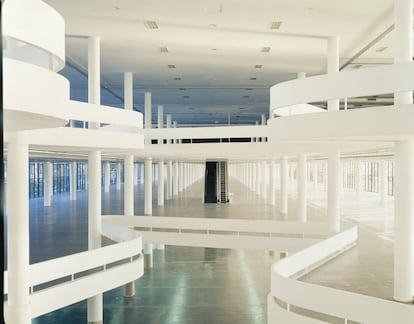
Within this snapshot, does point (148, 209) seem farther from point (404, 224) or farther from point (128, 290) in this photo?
point (404, 224)

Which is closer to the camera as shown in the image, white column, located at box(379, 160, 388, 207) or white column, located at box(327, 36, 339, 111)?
white column, located at box(327, 36, 339, 111)

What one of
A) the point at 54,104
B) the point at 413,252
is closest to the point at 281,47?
the point at 413,252

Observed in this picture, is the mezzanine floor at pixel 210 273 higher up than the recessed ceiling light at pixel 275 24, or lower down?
lower down

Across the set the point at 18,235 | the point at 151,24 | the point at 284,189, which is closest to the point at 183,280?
the point at 284,189

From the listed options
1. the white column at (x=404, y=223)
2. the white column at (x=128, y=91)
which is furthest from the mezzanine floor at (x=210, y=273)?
the white column at (x=128, y=91)

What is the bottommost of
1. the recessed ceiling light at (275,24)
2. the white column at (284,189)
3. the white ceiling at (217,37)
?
the white column at (284,189)

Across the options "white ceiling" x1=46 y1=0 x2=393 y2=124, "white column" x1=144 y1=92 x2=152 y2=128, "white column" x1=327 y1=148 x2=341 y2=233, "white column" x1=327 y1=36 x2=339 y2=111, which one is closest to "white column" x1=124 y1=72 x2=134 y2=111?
"white ceiling" x1=46 y1=0 x2=393 y2=124

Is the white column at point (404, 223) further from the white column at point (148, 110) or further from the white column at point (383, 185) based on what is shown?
the white column at point (383, 185)

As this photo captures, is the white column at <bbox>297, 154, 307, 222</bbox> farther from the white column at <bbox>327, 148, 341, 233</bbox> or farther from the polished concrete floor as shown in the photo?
the white column at <bbox>327, 148, 341, 233</bbox>

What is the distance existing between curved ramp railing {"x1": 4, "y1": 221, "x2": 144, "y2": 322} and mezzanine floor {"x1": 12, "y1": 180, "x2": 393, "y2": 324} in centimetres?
579

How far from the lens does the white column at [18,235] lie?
1247 centimetres

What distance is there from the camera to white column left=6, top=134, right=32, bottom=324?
12469 mm

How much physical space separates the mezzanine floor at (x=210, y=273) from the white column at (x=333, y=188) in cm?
139

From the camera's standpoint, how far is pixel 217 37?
19.5 m
